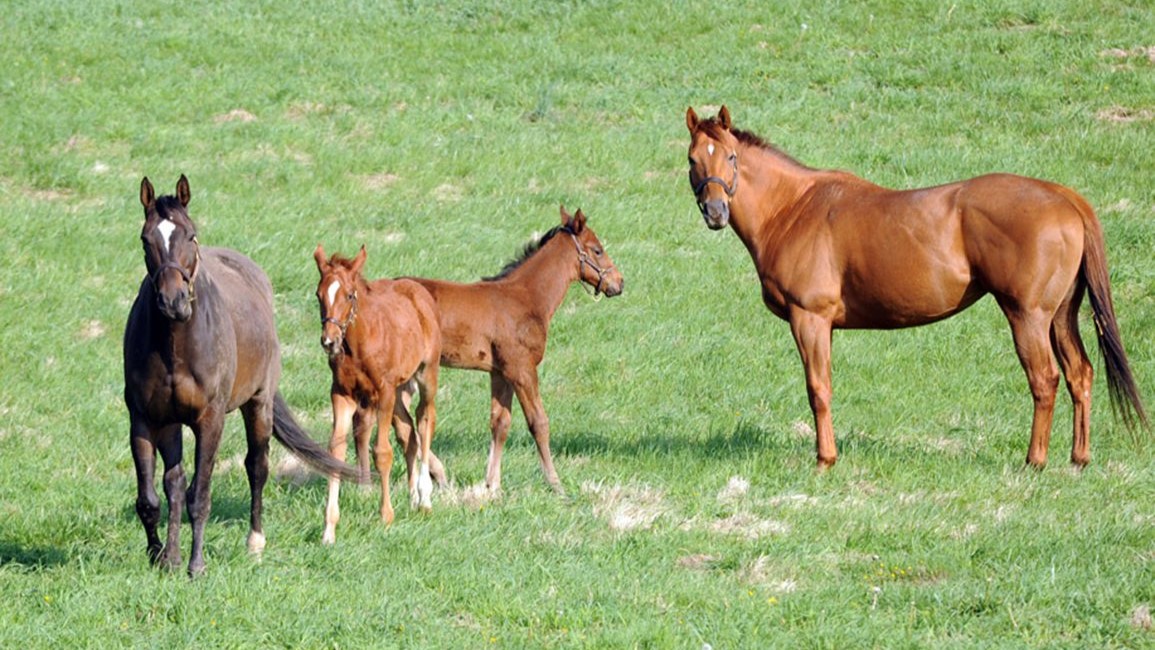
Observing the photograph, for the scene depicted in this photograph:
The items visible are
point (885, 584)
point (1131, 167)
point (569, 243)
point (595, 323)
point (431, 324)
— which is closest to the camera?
point (885, 584)

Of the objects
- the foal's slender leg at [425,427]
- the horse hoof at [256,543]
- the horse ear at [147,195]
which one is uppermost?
the horse ear at [147,195]

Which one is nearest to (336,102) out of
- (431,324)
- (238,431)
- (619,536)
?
(238,431)

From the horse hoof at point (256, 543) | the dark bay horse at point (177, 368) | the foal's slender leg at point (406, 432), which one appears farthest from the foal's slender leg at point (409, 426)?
the horse hoof at point (256, 543)

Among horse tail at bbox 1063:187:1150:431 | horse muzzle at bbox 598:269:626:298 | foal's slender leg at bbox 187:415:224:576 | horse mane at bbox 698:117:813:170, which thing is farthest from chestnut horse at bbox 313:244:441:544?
horse tail at bbox 1063:187:1150:431

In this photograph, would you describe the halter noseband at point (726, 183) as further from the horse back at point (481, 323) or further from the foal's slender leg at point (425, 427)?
the foal's slender leg at point (425, 427)

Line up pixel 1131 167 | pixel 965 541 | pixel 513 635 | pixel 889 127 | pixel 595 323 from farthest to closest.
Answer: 1. pixel 889 127
2. pixel 1131 167
3. pixel 595 323
4. pixel 965 541
5. pixel 513 635

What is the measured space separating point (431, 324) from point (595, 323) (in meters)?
5.30

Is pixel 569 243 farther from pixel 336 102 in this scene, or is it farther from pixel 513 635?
pixel 336 102

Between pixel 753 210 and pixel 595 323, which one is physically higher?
pixel 753 210

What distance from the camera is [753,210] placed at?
11.1 m

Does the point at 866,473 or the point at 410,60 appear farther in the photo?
the point at 410,60

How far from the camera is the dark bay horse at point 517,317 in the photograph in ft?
32.9

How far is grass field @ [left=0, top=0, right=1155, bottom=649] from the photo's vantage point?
7070 mm

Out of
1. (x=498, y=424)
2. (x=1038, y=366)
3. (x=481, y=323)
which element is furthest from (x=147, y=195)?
(x=1038, y=366)
